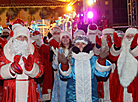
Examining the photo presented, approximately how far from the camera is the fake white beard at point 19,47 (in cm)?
314

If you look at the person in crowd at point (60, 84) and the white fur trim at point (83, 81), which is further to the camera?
the person in crowd at point (60, 84)

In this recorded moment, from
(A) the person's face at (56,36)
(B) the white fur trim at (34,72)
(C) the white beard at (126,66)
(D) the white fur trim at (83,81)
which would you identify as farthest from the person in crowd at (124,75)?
(A) the person's face at (56,36)

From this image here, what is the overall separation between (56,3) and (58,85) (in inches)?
633

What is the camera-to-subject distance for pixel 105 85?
4.61m

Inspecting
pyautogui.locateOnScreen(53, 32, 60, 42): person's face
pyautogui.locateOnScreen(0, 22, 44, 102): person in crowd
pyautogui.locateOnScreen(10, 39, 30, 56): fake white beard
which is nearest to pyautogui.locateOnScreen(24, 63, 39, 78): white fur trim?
pyautogui.locateOnScreen(0, 22, 44, 102): person in crowd

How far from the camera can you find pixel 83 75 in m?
3.10

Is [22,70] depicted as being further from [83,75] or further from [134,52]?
[134,52]

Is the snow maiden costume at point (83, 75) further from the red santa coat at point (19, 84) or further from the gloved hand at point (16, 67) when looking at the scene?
the gloved hand at point (16, 67)

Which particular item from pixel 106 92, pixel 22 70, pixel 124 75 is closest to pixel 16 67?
pixel 22 70

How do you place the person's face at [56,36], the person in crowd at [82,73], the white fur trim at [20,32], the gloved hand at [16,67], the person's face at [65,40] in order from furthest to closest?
the person's face at [56,36] < the person's face at [65,40] < the white fur trim at [20,32] < the person in crowd at [82,73] < the gloved hand at [16,67]

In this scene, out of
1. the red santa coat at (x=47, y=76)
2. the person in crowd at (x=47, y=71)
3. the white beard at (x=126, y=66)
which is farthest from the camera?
the red santa coat at (x=47, y=76)

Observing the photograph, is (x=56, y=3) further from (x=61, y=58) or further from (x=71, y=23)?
(x=61, y=58)

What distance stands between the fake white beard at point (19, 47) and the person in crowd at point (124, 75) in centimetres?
189

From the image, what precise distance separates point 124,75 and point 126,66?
0.67 feet
